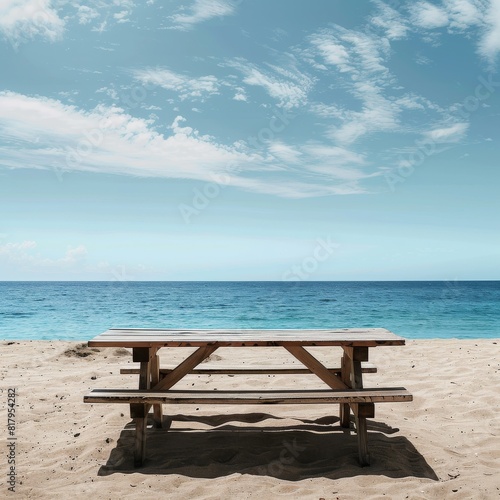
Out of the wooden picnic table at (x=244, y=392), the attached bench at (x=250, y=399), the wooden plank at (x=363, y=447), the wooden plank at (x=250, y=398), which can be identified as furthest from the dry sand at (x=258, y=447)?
the wooden plank at (x=250, y=398)

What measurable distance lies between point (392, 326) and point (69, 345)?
776 inches

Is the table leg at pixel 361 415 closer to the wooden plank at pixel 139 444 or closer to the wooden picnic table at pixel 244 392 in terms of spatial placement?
the wooden picnic table at pixel 244 392

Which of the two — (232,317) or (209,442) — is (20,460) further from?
(232,317)

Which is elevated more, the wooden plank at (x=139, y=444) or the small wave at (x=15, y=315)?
the wooden plank at (x=139, y=444)

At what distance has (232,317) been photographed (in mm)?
32469

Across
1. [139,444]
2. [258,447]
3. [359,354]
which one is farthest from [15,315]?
[359,354]

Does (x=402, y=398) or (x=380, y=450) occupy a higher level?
(x=402, y=398)

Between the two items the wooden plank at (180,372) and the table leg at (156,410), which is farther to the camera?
the table leg at (156,410)

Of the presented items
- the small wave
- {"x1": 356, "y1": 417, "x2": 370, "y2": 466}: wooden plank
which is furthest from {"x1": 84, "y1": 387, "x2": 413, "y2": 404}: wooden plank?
the small wave

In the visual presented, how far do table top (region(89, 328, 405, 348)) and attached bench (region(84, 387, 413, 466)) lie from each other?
0.43 meters

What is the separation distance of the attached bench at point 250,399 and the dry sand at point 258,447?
0.29 meters

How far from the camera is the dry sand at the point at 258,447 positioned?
11.8 feet

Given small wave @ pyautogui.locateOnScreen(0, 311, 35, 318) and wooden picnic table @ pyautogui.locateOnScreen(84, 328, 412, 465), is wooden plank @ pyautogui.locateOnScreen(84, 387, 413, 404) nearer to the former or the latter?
wooden picnic table @ pyautogui.locateOnScreen(84, 328, 412, 465)

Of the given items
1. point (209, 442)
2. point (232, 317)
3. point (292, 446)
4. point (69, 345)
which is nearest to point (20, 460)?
point (209, 442)
